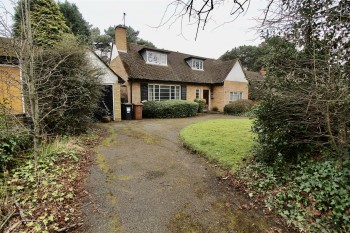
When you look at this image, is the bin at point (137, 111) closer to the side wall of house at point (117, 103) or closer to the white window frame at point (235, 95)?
the side wall of house at point (117, 103)

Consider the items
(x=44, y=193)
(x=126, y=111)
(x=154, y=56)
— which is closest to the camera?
(x=44, y=193)

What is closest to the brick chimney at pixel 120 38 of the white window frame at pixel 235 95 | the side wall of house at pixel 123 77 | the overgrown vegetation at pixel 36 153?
the side wall of house at pixel 123 77

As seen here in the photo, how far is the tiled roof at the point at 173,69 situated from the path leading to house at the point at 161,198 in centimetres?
989

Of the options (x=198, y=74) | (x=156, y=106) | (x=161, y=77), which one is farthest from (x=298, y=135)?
(x=198, y=74)

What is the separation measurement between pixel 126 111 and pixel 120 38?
21.7ft

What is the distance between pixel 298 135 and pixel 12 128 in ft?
22.0

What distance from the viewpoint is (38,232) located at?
262 cm

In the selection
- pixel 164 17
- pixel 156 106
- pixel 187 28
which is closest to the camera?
pixel 164 17

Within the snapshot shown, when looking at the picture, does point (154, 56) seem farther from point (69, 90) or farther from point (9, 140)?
point (9, 140)

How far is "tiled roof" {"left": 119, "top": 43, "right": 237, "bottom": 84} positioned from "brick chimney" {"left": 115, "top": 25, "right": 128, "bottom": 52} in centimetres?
56

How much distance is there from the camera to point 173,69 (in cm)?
1717

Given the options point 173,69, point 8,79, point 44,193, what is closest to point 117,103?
point 173,69

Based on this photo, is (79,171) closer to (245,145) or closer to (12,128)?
(12,128)

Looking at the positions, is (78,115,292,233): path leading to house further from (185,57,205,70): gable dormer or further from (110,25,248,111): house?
(185,57,205,70): gable dormer
